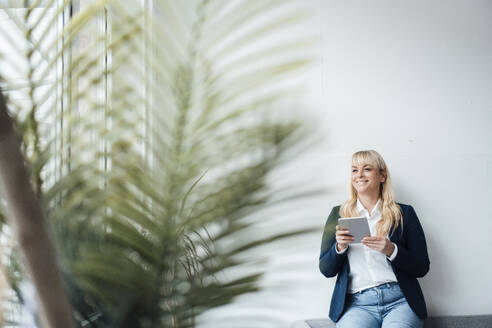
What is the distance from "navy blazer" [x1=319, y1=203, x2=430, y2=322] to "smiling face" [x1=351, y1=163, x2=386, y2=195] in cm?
17

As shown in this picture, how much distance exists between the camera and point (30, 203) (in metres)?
0.23

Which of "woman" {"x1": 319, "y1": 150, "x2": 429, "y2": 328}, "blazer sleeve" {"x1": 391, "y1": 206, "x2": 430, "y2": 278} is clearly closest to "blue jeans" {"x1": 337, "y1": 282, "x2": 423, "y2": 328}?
"woman" {"x1": 319, "y1": 150, "x2": 429, "y2": 328}

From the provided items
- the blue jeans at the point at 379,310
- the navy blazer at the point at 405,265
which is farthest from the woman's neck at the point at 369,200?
the blue jeans at the point at 379,310

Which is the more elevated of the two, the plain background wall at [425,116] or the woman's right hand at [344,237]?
the plain background wall at [425,116]

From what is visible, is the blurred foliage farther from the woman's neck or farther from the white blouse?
the woman's neck

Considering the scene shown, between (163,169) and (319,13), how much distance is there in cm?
280

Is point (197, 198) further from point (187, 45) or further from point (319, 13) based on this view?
point (319, 13)

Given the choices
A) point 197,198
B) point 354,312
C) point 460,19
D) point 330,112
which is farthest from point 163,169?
point 460,19

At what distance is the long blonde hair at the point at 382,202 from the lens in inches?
101

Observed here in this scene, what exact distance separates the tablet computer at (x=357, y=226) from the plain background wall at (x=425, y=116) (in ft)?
1.42

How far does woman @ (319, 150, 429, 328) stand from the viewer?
2439 millimetres

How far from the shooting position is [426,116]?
2.95m

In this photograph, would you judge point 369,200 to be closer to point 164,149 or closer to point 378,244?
point 378,244

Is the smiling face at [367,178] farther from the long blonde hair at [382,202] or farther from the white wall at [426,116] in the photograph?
the white wall at [426,116]
